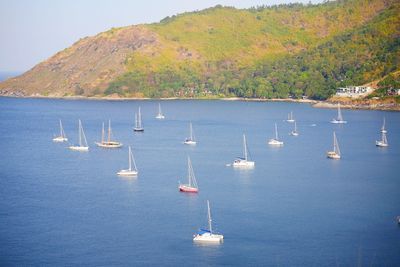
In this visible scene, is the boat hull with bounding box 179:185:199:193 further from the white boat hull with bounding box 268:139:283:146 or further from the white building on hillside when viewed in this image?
the white building on hillside

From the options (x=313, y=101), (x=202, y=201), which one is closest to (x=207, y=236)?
(x=202, y=201)

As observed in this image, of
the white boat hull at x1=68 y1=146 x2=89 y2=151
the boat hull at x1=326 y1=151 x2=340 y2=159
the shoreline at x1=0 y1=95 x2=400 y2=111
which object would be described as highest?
the shoreline at x1=0 y1=95 x2=400 y2=111

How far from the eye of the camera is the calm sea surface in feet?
150

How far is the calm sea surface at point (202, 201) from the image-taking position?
45.7 meters

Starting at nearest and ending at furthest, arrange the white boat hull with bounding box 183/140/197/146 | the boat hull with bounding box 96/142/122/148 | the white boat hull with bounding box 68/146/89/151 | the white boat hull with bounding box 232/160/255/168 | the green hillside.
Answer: the white boat hull with bounding box 232/160/255/168, the white boat hull with bounding box 68/146/89/151, the boat hull with bounding box 96/142/122/148, the white boat hull with bounding box 183/140/197/146, the green hillside

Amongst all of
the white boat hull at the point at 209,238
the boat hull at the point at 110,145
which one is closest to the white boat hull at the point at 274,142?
the boat hull at the point at 110,145

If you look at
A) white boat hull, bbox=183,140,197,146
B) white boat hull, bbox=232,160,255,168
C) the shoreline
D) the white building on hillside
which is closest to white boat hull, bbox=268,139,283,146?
white boat hull, bbox=183,140,197,146

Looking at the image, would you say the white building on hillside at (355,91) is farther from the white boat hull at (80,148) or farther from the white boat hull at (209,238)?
the white boat hull at (209,238)

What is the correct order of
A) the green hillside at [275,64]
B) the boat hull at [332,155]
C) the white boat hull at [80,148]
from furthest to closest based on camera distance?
1. the green hillside at [275,64]
2. the white boat hull at [80,148]
3. the boat hull at [332,155]

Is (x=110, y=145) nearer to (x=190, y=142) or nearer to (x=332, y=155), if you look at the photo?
(x=190, y=142)

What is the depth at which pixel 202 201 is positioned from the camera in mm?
57938

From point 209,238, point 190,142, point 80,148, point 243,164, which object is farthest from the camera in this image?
point 190,142

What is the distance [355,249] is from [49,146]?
50.7m

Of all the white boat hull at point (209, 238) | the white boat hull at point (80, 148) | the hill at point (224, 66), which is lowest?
the white boat hull at point (209, 238)
